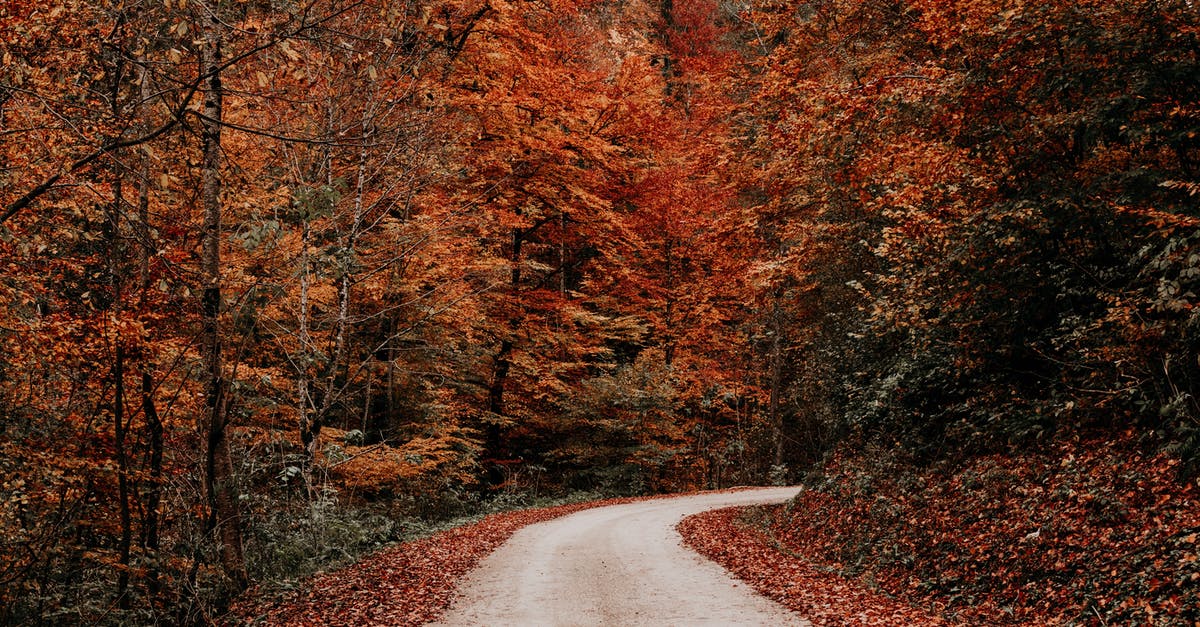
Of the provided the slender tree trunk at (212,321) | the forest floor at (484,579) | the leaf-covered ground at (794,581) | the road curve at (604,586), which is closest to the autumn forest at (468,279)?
the slender tree trunk at (212,321)

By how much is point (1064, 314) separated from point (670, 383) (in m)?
16.3

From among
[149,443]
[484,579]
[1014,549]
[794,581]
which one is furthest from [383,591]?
[1014,549]

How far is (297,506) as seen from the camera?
1316cm

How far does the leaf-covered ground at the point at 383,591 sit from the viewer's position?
8.62 m

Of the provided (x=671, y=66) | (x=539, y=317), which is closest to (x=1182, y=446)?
(x=539, y=317)

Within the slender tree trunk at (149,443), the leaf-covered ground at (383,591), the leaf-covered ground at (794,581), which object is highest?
the slender tree trunk at (149,443)

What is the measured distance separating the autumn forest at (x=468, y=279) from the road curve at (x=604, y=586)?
2402 mm

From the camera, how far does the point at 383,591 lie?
32.2ft

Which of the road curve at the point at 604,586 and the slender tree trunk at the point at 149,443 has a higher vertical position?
the slender tree trunk at the point at 149,443

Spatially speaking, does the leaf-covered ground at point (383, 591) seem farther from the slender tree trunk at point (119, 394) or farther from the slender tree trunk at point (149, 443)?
the slender tree trunk at point (119, 394)

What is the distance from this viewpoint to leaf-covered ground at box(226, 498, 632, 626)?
8617 mm

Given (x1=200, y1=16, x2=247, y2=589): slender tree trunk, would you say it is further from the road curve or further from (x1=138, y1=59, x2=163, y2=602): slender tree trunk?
the road curve

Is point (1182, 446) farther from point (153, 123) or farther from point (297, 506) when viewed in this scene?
point (153, 123)

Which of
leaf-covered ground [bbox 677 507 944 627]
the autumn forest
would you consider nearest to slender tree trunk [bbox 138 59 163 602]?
the autumn forest
